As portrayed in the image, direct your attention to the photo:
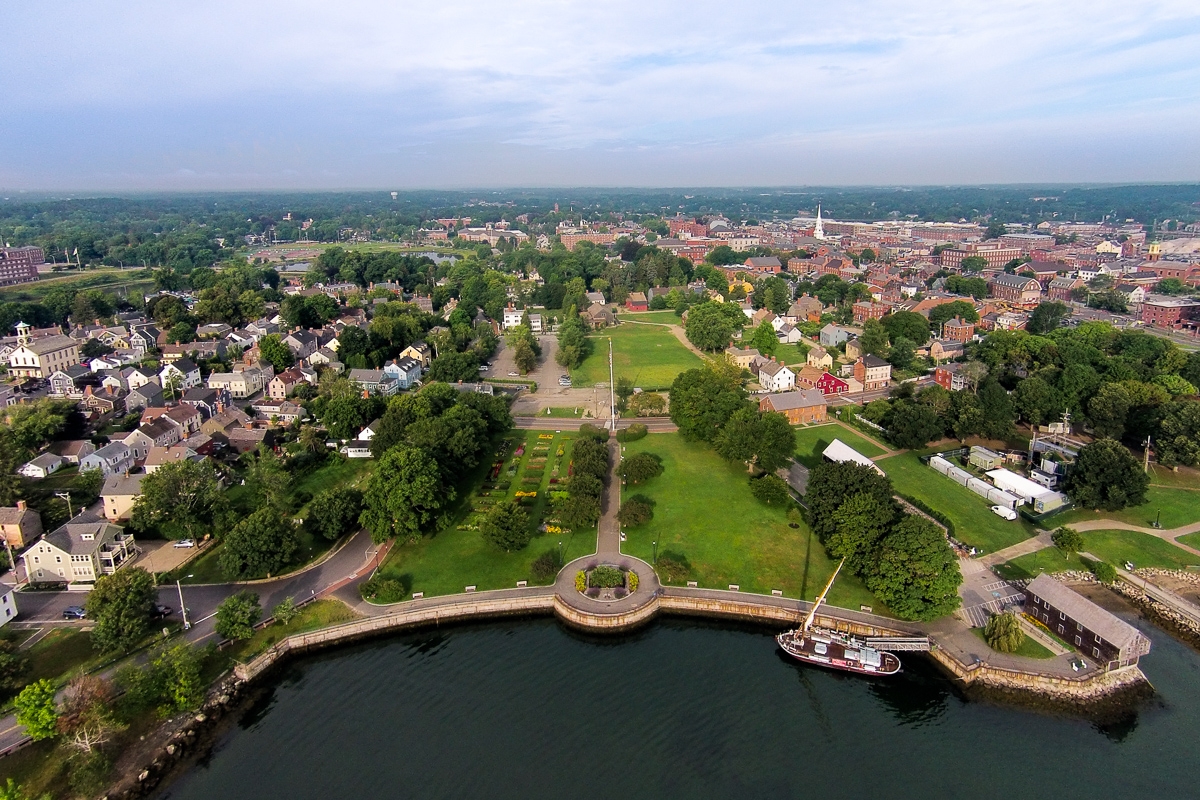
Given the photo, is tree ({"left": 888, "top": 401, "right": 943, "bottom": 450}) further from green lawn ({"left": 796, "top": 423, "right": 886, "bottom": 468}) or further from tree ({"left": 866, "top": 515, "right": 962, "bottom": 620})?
tree ({"left": 866, "top": 515, "right": 962, "bottom": 620})

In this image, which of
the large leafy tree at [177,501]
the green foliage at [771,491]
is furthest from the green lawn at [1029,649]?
the large leafy tree at [177,501]

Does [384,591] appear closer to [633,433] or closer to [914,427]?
[633,433]

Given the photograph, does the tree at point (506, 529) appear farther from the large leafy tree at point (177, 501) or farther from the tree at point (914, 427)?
the tree at point (914, 427)

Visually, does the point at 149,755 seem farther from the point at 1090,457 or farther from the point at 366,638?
the point at 1090,457

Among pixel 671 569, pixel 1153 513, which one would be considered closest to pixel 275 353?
pixel 671 569

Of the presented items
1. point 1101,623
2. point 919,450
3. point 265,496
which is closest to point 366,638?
point 265,496
